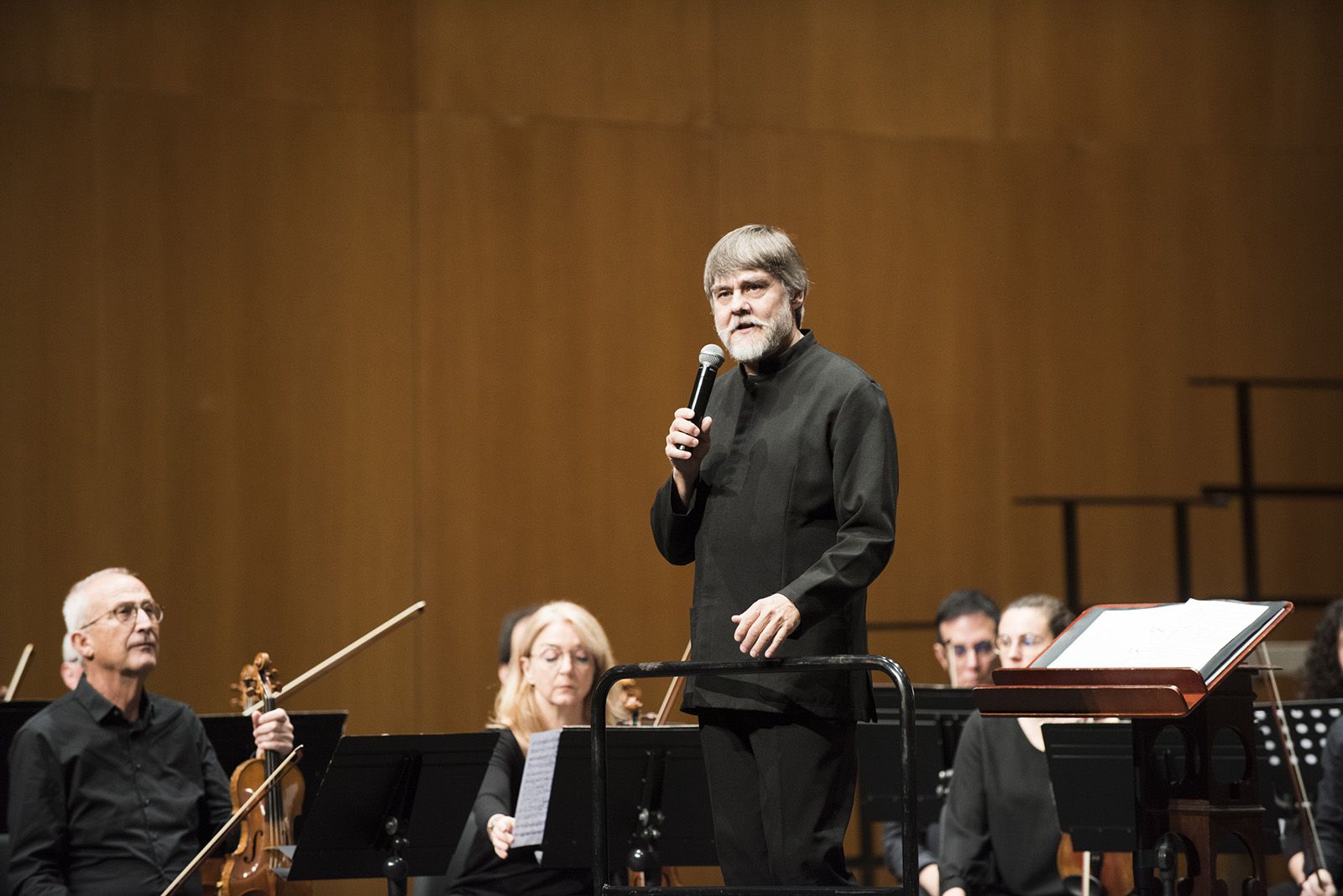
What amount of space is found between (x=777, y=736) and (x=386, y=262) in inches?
174

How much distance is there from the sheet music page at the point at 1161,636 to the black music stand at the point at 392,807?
138cm

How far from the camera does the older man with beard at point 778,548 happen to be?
6.94 feet

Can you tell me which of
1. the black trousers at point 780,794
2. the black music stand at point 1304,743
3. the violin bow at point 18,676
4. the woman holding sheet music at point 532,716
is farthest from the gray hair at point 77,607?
the black music stand at point 1304,743

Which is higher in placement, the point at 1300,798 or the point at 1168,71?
the point at 1168,71

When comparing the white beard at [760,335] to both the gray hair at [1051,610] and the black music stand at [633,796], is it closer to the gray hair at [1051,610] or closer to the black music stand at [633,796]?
the black music stand at [633,796]

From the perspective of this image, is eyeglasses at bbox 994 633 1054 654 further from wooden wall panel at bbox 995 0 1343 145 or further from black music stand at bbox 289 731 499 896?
wooden wall panel at bbox 995 0 1343 145

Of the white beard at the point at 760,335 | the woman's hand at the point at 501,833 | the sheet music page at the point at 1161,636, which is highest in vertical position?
the white beard at the point at 760,335

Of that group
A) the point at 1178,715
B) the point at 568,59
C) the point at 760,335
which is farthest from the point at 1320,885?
the point at 568,59

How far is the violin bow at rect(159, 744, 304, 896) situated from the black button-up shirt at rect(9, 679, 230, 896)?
13 centimetres

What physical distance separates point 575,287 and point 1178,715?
4367 millimetres

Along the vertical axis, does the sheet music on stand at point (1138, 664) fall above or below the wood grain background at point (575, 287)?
below

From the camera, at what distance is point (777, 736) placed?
2135 millimetres

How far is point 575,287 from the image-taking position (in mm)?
6516

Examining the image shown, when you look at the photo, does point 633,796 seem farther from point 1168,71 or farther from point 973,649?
point 1168,71
